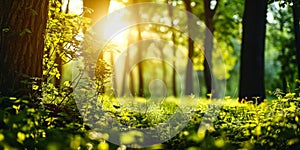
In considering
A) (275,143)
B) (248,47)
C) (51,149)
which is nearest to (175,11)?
(248,47)

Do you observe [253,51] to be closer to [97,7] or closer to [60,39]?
[97,7]

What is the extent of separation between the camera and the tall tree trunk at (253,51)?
54.8 feet

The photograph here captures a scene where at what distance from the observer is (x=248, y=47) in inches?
677

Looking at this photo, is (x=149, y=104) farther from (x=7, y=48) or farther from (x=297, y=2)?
(x=297, y=2)

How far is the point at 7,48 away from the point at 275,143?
14.8ft

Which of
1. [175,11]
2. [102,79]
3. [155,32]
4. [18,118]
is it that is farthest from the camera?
[155,32]

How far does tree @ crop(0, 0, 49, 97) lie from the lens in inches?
327

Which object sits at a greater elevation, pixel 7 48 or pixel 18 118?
pixel 7 48

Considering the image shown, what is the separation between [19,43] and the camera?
834cm

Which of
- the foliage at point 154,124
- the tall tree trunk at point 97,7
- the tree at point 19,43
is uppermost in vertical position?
the tall tree trunk at point 97,7

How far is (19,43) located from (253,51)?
10.4 metres

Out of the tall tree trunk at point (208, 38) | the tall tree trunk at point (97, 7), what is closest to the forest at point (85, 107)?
the tall tree trunk at point (97, 7)

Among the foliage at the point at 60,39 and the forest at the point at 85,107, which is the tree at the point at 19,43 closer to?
the forest at the point at 85,107

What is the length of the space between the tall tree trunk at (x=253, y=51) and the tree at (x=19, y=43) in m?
9.59
